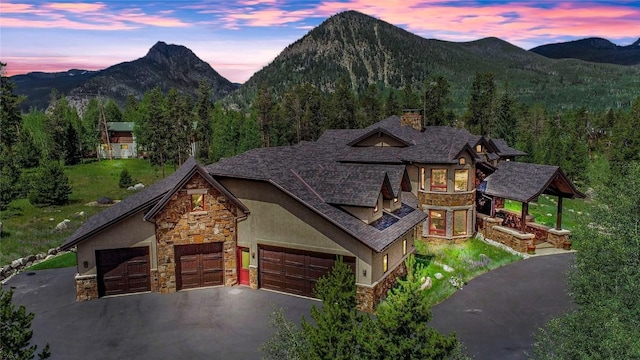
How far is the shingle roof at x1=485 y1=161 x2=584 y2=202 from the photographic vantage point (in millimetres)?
30781

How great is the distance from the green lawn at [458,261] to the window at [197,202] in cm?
1302

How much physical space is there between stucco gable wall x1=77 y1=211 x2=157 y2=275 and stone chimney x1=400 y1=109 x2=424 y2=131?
25.3 metres

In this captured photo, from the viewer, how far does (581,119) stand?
89750 mm

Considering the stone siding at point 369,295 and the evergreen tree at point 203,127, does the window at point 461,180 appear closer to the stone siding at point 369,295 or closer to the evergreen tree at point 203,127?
the stone siding at point 369,295

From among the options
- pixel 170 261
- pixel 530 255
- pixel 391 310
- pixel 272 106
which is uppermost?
pixel 272 106

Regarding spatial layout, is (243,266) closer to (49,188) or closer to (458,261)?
(458,261)

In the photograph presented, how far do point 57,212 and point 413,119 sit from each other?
36797 millimetres

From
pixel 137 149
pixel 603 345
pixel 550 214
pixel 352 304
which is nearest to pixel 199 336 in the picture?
pixel 352 304

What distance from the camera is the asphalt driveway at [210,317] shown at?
1783cm

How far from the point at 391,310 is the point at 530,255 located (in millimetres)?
25437

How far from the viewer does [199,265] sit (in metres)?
24.0

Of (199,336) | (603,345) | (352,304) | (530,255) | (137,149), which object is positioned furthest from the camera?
(137,149)

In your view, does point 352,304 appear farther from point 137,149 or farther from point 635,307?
point 137,149

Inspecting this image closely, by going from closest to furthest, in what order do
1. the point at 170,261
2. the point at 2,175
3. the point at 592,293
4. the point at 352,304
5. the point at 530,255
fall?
the point at 352,304 < the point at 592,293 < the point at 170,261 < the point at 530,255 < the point at 2,175
